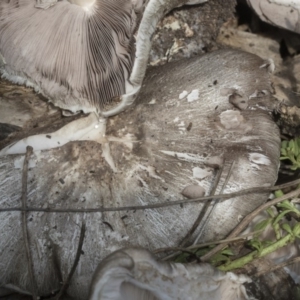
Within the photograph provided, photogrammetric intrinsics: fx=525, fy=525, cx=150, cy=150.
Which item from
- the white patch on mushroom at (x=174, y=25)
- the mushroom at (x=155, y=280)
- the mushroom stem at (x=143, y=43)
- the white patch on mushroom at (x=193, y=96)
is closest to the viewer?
the mushroom at (x=155, y=280)

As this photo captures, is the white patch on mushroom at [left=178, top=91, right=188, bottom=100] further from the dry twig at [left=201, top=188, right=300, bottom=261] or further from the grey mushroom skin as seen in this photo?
the dry twig at [left=201, top=188, right=300, bottom=261]

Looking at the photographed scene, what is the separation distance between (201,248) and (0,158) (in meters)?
0.81

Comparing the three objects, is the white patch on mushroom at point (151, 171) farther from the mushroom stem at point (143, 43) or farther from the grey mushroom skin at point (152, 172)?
the mushroom stem at point (143, 43)

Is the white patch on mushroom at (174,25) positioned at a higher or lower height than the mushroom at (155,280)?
higher

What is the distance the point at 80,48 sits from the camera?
6.00ft

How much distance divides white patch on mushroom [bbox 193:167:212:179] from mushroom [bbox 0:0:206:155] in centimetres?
35

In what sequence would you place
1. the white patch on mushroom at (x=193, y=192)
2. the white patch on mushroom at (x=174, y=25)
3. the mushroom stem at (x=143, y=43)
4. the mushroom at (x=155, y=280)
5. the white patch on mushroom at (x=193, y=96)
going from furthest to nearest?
1. the white patch on mushroom at (x=174, y=25)
2. the white patch on mushroom at (x=193, y=96)
3. the white patch on mushroom at (x=193, y=192)
4. the mushroom stem at (x=143, y=43)
5. the mushroom at (x=155, y=280)

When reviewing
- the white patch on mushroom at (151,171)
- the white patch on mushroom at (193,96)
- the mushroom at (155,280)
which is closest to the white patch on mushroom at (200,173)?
the white patch on mushroom at (151,171)

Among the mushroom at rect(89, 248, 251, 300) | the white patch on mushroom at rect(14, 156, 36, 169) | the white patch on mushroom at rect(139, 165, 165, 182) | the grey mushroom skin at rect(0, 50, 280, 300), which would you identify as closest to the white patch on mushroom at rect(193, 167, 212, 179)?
the grey mushroom skin at rect(0, 50, 280, 300)

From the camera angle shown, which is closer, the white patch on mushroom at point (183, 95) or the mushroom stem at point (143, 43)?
the mushroom stem at point (143, 43)

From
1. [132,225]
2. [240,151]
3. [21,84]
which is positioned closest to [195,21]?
[240,151]

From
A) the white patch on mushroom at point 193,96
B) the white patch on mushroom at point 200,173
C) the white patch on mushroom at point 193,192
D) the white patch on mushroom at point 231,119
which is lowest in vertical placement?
the white patch on mushroom at point 193,192

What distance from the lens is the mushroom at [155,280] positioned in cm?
133

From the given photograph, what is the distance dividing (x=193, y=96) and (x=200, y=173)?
302mm
